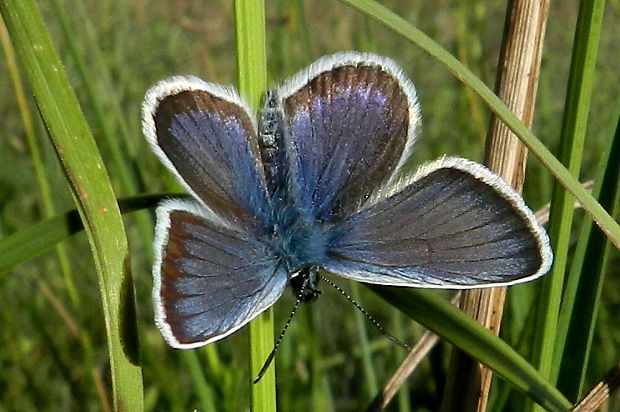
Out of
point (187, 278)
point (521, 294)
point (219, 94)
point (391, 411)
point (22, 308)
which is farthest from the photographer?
point (22, 308)

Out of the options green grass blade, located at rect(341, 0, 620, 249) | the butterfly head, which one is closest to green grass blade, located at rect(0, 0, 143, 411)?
green grass blade, located at rect(341, 0, 620, 249)

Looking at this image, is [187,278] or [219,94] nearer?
[187,278]

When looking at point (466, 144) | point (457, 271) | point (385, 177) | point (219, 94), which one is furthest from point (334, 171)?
point (466, 144)

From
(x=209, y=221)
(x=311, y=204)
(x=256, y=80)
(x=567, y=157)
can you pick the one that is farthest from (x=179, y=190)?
(x=567, y=157)

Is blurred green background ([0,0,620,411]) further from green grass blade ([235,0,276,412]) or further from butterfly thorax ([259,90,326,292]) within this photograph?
green grass blade ([235,0,276,412])

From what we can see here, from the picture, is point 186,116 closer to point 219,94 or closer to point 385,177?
point 219,94

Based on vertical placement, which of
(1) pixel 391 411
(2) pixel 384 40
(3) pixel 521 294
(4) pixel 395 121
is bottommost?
(1) pixel 391 411
